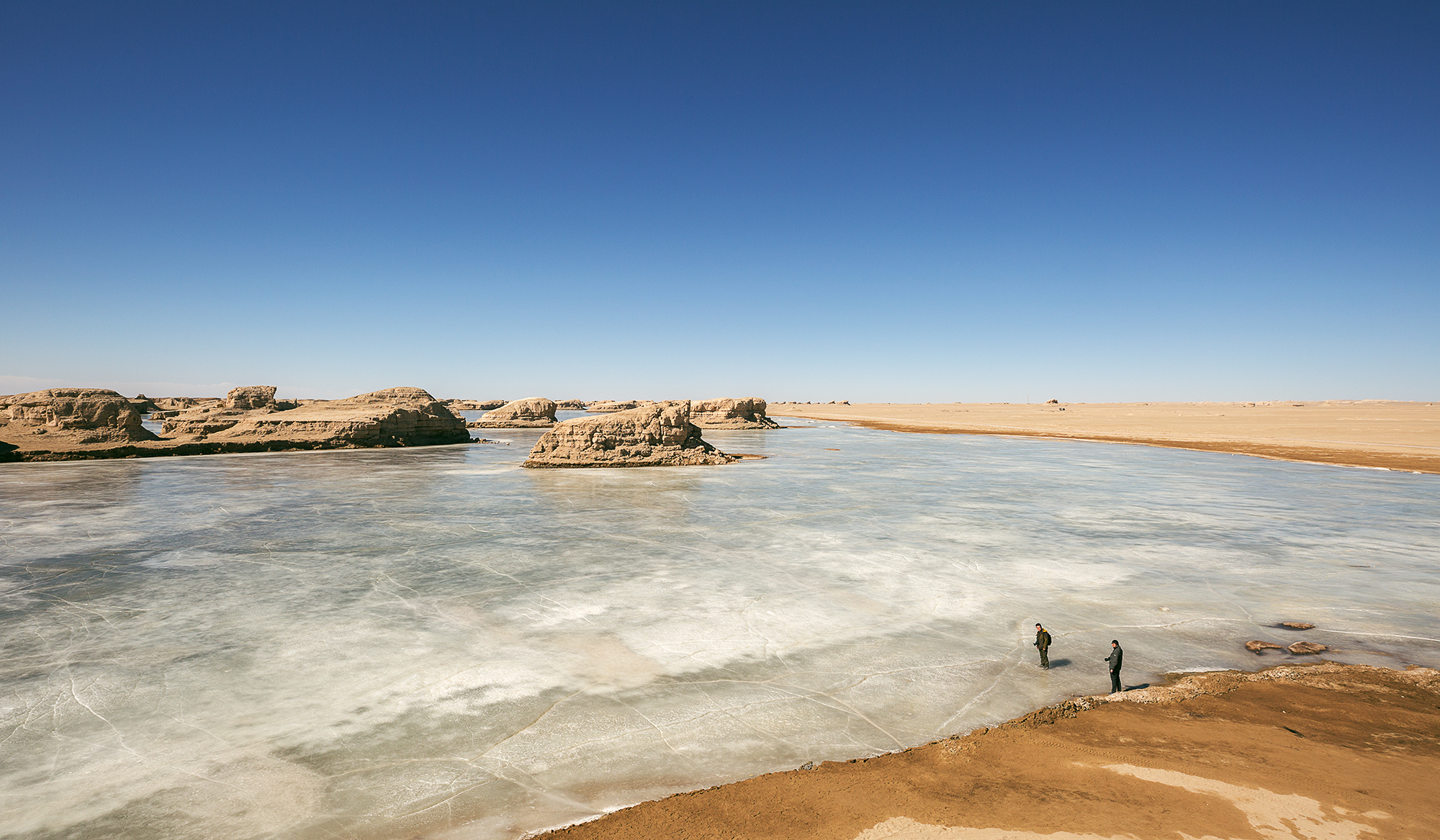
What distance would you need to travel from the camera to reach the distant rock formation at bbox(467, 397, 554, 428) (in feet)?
206

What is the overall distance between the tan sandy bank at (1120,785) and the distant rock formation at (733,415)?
5621 centimetres

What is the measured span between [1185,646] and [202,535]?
54.6 ft

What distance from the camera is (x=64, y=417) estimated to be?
2898 cm

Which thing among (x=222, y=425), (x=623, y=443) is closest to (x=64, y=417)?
(x=222, y=425)

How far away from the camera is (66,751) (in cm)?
495

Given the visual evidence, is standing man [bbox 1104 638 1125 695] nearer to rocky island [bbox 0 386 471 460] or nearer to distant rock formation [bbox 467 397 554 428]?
rocky island [bbox 0 386 471 460]

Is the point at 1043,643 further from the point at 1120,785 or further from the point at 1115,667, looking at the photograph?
the point at 1120,785

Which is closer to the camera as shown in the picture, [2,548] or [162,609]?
[162,609]

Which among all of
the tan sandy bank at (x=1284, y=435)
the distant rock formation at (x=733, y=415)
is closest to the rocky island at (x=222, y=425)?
the distant rock formation at (x=733, y=415)

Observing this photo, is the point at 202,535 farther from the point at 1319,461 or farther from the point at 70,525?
the point at 1319,461

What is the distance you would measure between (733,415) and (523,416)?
21.3 meters

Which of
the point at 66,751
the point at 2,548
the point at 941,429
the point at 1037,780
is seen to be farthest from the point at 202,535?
the point at 941,429

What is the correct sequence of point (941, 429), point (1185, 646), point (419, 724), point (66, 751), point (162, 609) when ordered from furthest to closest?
1. point (941, 429)
2. point (162, 609)
3. point (1185, 646)
4. point (419, 724)
5. point (66, 751)

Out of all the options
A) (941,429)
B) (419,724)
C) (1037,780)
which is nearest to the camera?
(1037,780)
